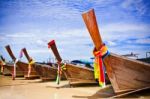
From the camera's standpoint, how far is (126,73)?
Result: 16.1ft

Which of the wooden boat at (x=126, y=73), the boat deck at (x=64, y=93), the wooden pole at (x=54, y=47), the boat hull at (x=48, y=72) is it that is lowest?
the boat deck at (x=64, y=93)

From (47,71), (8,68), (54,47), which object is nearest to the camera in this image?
(54,47)

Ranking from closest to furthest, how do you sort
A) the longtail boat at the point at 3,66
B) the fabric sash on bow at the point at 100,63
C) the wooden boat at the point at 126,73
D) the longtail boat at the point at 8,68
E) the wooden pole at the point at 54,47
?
the fabric sash on bow at the point at 100,63
the wooden boat at the point at 126,73
the wooden pole at the point at 54,47
the longtail boat at the point at 3,66
the longtail boat at the point at 8,68

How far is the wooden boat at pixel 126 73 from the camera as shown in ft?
15.7

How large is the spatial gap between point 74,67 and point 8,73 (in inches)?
337

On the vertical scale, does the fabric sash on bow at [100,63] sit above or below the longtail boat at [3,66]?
above

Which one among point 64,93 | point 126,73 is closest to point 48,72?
point 64,93

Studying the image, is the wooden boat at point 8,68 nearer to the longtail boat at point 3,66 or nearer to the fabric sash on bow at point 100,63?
the longtail boat at point 3,66

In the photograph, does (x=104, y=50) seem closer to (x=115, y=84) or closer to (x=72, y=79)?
(x=115, y=84)

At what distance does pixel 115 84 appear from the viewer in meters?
4.88

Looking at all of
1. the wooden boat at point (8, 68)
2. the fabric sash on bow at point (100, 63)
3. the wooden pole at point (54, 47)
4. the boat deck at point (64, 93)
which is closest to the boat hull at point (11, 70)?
the wooden boat at point (8, 68)

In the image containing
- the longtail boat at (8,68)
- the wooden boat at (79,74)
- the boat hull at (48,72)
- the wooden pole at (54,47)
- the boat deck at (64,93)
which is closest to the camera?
the boat deck at (64,93)

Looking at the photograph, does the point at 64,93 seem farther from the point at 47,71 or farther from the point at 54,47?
the point at 47,71

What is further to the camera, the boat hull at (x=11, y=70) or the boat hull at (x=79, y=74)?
the boat hull at (x=11, y=70)
